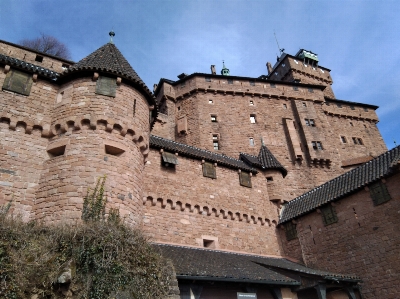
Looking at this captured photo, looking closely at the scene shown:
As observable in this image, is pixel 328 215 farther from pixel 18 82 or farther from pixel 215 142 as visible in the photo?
pixel 18 82

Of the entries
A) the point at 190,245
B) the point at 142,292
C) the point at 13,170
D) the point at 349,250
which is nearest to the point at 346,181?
the point at 349,250

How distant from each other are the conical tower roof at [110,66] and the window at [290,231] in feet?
35.8

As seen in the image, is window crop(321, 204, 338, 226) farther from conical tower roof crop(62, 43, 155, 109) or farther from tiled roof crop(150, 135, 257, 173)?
conical tower roof crop(62, 43, 155, 109)

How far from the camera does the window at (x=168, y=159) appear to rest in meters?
15.7

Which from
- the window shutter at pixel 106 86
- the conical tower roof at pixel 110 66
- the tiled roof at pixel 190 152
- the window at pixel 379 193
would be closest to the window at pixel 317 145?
A: the tiled roof at pixel 190 152

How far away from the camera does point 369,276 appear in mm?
14125

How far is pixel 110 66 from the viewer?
42.9ft

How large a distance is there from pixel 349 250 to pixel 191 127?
19017 mm

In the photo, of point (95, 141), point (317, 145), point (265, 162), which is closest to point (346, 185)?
point (265, 162)

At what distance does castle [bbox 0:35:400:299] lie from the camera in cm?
1077

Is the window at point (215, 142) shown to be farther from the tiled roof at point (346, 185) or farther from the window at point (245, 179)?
the tiled roof at point (346, 185)

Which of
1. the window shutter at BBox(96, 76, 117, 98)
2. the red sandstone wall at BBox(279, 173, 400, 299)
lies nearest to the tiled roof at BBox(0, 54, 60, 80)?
the window shutter at BBox(96, 76, 117, 98)

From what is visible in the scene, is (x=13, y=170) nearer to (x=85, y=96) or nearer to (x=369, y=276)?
(x=85, y=96)

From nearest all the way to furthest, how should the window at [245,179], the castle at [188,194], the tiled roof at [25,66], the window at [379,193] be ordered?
the castle at [188,194] → the tiled roof at [25,66] → the window at [379,193] → the window at [245,179]
